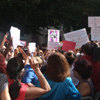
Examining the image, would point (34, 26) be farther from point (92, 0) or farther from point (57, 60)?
point (57, 60)

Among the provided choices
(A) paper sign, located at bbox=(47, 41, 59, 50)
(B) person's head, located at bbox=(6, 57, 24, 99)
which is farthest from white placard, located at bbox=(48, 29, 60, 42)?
(B) person's head, located at bbox=(6, 57, 24, 99)

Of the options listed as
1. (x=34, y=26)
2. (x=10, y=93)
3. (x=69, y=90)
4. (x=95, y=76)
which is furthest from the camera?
(x=34, y=26)

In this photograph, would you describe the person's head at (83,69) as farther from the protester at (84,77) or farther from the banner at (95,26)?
the banner at (95,26)

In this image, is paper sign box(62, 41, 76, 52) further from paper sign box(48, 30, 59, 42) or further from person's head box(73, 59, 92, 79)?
person's head box(73, 59, 92, 79)

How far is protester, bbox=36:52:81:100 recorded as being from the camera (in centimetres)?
190

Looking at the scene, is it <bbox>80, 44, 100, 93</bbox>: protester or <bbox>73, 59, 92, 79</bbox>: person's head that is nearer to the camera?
<bbox>73, 59, 92, 79</bbox>: person's head

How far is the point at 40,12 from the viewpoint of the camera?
43.5ft

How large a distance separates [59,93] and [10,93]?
1.85ft

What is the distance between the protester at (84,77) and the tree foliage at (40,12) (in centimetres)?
1044

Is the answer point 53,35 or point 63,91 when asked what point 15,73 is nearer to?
point 63,91

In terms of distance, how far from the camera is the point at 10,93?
1701 millimetres

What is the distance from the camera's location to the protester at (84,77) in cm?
230

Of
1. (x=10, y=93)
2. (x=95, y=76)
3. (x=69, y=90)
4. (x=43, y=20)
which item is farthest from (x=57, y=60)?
(x=43, y=20)

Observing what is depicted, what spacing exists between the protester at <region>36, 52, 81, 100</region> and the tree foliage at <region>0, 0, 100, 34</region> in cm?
1081
